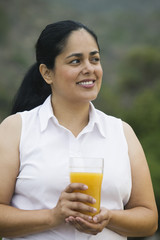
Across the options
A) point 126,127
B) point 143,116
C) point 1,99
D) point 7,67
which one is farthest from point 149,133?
point 7,67

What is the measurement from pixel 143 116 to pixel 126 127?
1324 cm

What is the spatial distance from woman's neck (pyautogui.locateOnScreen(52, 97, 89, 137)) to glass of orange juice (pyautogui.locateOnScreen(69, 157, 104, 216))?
0.52 m

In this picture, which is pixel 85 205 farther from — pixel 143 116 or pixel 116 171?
pixel 143 116

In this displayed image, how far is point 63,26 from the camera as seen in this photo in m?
2.55

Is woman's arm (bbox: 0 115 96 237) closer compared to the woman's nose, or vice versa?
woman's arm (bbox: 0 115 96 237)

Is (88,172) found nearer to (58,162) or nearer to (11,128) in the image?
(58,162)

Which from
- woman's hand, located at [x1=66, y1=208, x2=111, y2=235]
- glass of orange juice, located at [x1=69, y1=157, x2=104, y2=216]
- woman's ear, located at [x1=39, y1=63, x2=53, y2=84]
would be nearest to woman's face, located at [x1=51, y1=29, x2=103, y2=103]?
woman's ear, located at [x1=39, y1=63, x2=53, y2=84]

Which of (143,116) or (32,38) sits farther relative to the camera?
(32,38)

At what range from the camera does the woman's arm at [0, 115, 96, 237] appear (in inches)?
83.9

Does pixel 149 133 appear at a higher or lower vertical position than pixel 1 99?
lower

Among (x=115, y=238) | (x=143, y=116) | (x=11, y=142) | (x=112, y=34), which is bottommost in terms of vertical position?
(x=115, y=238)

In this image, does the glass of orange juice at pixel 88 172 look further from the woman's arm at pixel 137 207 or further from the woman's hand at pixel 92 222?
the woman's arm at pixel 137 207

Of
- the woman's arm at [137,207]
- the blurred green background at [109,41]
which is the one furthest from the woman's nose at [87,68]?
the blurred green background at [109,41]

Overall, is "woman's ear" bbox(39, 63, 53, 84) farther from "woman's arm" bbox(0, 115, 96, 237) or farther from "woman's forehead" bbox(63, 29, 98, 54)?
"woman's arm" bbox(0, 115, 96, 237)
